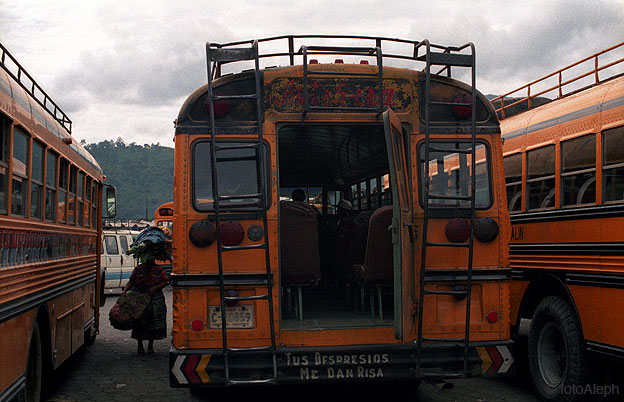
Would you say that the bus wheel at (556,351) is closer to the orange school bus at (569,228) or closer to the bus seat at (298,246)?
the orange school bus at (569,228)

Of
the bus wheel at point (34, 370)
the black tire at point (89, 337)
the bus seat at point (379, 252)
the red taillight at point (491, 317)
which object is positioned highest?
the bus seat at point (379, 252)

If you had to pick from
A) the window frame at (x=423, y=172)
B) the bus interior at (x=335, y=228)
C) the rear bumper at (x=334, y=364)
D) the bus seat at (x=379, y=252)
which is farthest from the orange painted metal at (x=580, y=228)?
the bus seat at (x=379, y=252)

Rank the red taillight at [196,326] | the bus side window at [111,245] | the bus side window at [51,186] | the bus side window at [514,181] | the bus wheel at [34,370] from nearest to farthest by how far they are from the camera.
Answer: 1. the red taillight at [196,326]
2. the bus wheel at [34,370]
3. the bus side window at [51,186]
4. the bus side window at [514,181]
5. the bus side window at [111,245]

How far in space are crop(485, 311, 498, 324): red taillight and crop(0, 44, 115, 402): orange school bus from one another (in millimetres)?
3802

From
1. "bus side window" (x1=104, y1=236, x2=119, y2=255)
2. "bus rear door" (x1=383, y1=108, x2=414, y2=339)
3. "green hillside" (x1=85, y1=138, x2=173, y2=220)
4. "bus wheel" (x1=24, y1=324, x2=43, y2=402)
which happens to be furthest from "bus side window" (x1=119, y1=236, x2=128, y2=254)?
"green hillside" (x1=85, y1=138, x2=173, y2=220)

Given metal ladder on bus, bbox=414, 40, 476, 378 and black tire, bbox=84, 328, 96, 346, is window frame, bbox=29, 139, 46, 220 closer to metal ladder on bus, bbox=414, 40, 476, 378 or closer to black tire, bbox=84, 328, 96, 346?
metal ladder on bus, bbox=414, 40, 476, 378

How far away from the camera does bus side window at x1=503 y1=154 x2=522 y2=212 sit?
775 centimetres

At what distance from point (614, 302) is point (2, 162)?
16.3 feet

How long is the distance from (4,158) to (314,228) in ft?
9.16

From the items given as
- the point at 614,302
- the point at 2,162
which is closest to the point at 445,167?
the point at 614,302

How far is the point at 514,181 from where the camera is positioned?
7906 mm

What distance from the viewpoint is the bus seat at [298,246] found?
21.0ft

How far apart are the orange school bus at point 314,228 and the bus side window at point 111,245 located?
1558 cm

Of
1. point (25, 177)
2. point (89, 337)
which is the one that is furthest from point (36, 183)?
point (89, 337)
